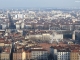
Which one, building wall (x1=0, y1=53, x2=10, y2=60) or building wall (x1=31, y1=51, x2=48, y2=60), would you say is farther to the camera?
building wall (x1=31, y1=51, x2=48, y2=60)

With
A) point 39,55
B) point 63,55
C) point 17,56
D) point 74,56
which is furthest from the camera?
point 39,55

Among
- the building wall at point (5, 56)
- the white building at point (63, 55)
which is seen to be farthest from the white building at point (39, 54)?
the building wall at point (5, 56)

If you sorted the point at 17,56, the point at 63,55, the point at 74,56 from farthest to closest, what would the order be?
the point at 17,56 → the point at 63,55 → the point at 74,56

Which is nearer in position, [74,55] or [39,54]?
[74,55]

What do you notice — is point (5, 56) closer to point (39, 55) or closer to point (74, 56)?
point (39, 55)

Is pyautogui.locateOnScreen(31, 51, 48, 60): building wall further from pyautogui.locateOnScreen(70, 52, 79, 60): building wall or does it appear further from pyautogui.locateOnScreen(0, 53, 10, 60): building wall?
pyautogui.locateOnScreen(70, 52, 79, 60): building wall

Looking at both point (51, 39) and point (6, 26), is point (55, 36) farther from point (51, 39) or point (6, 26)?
point (6, 26)

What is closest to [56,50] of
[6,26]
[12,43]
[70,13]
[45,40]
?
[12,43]

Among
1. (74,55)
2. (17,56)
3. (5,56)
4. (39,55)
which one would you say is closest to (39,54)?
(39,55)

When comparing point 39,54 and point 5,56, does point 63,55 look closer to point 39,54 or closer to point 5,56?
point 39,54

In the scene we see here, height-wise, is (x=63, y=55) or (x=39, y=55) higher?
(x=63, y=55)

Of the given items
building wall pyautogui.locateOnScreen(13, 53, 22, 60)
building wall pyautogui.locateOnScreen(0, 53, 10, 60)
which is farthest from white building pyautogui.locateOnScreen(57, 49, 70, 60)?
building wall pyautogui.locateOnScreen(0, 53, 10, 60)
